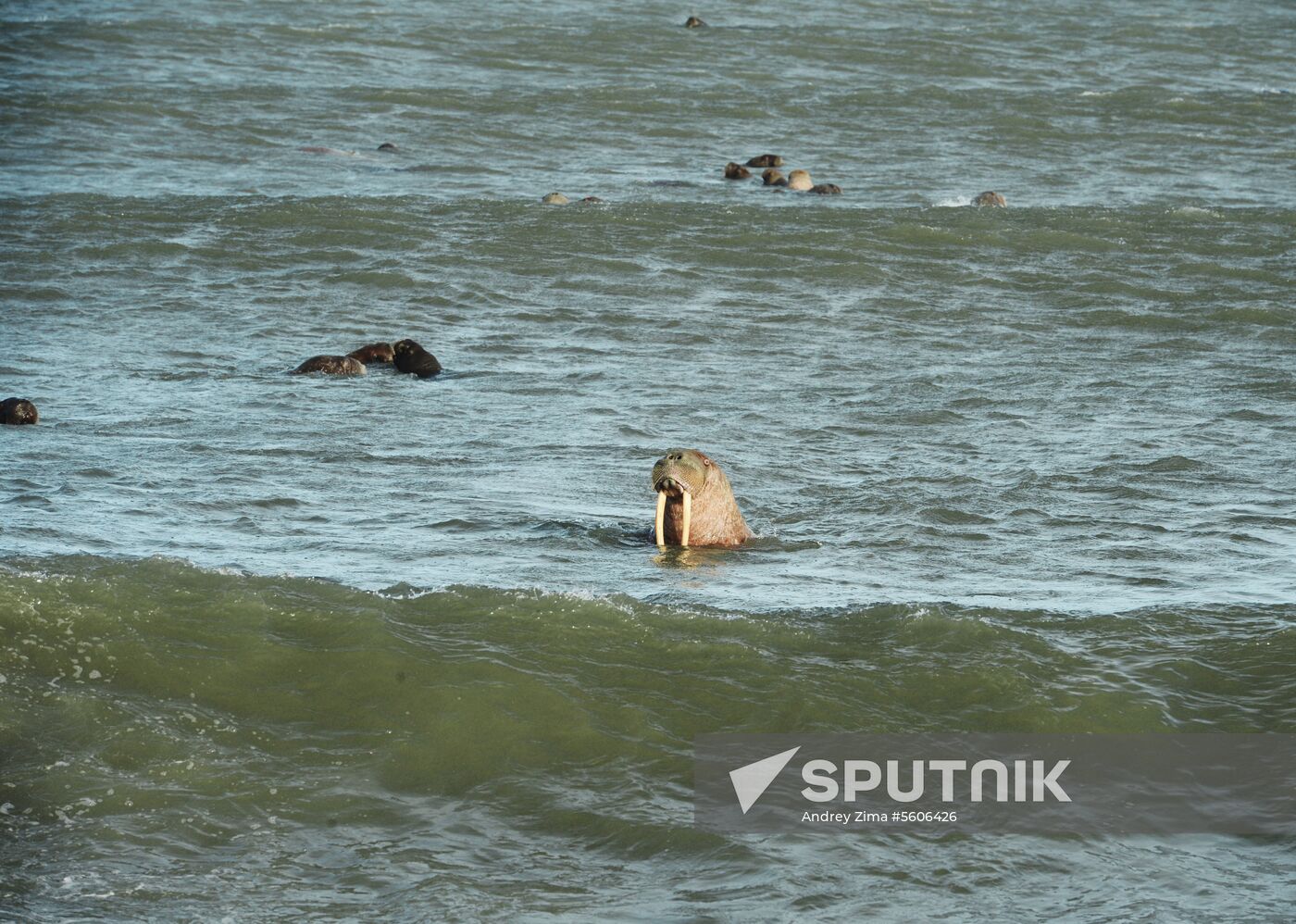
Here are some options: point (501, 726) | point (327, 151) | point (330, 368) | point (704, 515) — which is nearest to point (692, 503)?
point (704, 515)

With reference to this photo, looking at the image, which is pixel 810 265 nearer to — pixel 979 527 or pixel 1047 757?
pixel 979 527

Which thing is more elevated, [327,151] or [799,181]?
[327,151]

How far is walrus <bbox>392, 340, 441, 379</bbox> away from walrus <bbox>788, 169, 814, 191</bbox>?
1207cm

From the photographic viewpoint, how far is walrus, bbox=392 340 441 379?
16875 mm

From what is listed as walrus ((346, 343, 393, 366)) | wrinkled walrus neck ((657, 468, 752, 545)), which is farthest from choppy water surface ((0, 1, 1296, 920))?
walrus ((346, 343, 393, 366))

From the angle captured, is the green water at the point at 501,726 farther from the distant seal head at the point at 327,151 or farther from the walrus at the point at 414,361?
the distant seal head at the point at 327,151

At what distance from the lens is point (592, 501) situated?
1279 centimetres

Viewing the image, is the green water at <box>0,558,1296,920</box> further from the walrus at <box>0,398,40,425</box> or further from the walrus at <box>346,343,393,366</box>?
the walrus at <box>346,343,393,366</box>

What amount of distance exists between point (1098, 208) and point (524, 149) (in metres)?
9.91

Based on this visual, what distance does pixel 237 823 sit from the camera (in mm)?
7824

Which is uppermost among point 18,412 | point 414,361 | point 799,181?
point 799,181

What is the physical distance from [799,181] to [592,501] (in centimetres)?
1605

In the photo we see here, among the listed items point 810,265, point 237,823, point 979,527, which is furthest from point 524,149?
point 237,823

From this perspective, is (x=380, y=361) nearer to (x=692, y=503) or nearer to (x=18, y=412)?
(x=18, y=412)
